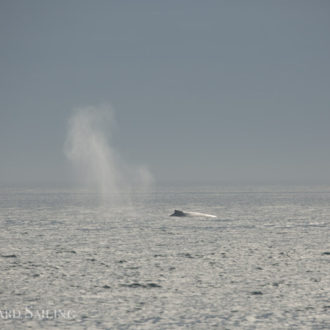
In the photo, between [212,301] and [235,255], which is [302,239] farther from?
[212,301]

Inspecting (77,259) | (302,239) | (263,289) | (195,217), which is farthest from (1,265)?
(195,217)

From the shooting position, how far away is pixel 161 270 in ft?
50.3

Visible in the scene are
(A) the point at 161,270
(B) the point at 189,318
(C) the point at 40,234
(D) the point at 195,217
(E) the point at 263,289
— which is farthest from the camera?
(D) the point at 195,217

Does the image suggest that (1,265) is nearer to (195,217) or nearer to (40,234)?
(40,234)

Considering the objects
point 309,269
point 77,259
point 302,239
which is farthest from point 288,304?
point 302,239

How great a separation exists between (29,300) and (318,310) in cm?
599

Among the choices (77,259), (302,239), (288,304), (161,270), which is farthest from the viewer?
(302,239)

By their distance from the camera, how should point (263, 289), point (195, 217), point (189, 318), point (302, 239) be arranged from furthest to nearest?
point (195, 217)
point (302, 239)
point (263, 289)
point (189, 318)

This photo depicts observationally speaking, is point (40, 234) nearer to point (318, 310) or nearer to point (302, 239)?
point (302, 239)

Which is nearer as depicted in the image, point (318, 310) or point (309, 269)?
point (318, 310)

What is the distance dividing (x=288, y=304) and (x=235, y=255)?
7153mm

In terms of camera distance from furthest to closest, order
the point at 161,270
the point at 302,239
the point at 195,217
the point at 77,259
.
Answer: the point at 195,217 → the point at 302,239 → the point at 77,259 → the point at 161,270

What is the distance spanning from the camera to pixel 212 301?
11.4m

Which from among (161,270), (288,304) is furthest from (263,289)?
(161,270)
